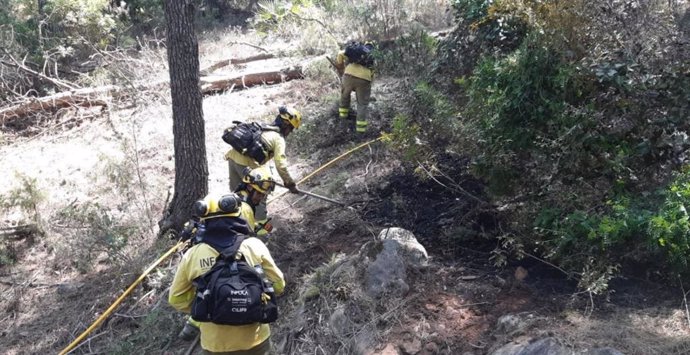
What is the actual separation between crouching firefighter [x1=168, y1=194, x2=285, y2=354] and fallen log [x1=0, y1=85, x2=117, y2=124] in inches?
342

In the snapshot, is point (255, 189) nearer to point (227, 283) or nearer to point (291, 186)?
point (291, 186)

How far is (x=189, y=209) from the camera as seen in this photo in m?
7.39

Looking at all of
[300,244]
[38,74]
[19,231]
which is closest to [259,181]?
[300,244]

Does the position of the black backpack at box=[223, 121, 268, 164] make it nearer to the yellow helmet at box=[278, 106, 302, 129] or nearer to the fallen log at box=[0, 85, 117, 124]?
the yellow helmet at box=[278, 106, 302, 129]

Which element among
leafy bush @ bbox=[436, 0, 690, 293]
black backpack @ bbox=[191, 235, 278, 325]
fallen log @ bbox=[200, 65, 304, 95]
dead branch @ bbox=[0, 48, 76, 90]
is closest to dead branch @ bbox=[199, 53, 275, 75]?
fallen log @ bbox=[200, 65, 304, 95]

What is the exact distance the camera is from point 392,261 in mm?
5344

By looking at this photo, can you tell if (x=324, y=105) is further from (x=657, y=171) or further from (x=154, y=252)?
(x=657, y=171)

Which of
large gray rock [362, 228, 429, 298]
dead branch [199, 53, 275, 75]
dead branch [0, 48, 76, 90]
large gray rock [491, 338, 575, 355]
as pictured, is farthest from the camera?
dead branch [199, 53, 275, 75]

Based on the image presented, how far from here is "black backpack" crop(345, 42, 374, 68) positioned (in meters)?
9.18

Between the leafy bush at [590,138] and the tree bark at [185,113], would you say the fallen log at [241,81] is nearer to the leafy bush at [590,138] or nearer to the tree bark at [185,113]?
the tree bark at [185,113]

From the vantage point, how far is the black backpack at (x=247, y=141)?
6.63 m

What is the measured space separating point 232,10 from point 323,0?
245 inches

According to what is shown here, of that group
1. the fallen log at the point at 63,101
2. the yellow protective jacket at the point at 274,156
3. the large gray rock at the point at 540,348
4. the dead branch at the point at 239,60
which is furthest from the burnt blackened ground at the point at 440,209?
the dead branch at the point at 239,60

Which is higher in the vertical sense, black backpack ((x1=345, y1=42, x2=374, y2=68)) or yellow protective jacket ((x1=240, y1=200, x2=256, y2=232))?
black backpack ((x1=345, y1=42, x2=374, y2=68))
